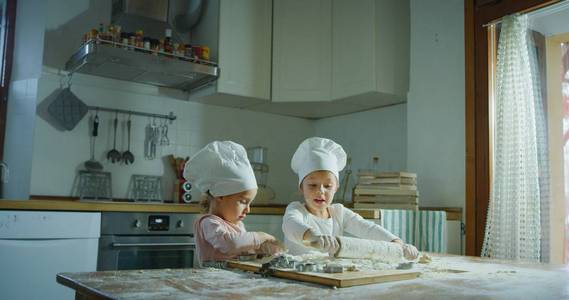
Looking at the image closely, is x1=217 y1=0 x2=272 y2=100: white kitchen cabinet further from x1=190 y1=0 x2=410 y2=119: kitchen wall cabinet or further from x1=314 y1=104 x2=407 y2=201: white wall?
x1=314 y1=104 x2=407 y2=201: white wall

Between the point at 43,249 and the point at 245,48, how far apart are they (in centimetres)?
173

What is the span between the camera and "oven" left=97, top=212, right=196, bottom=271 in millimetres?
2549

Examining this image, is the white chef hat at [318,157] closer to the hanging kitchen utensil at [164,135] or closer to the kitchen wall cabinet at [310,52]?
the kitchen wall cabinet at [310,52]

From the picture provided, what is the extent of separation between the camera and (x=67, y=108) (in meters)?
3.09

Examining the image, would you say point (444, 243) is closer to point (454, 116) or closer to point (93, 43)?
point (454, 116)

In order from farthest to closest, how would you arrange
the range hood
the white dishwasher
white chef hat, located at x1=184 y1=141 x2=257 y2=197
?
1. the range hood
2. the white dishwasher
3. white chef hat, located at x1=184 y1=141 x2=257 y2=197

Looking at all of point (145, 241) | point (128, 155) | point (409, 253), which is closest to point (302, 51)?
point (128, 155)

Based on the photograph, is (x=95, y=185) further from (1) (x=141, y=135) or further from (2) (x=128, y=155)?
(1) (x=141, y=135)

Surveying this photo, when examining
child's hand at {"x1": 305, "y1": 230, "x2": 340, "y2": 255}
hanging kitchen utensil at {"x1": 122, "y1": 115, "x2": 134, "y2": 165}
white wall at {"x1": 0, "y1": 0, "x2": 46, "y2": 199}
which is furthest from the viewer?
hanging kitchen utensil at {"x1": 122, "y1": 115, "x2": 134, "y2": 165}

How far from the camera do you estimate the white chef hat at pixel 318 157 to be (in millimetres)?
1847

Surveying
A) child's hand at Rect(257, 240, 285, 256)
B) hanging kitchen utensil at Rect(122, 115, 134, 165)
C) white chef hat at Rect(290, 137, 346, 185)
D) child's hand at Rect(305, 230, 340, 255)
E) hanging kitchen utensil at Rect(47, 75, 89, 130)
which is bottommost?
child's hand at Rect(257, 240, 285, 256)

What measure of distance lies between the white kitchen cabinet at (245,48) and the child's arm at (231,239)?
1884mm

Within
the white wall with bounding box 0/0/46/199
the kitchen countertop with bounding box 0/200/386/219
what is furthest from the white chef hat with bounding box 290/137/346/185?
the white wall with bounding box 0/0/46/199

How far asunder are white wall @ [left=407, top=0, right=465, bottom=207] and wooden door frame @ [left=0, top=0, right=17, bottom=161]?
7.94ft
